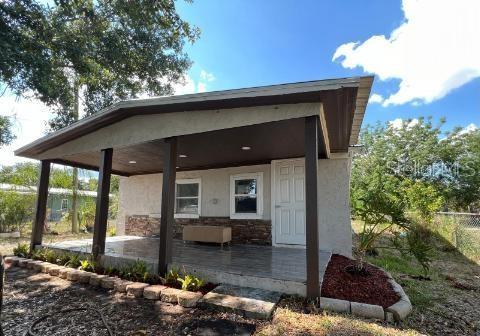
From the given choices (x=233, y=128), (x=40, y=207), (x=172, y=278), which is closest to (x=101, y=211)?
(x=172, y=278)

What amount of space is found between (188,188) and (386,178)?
1322cm

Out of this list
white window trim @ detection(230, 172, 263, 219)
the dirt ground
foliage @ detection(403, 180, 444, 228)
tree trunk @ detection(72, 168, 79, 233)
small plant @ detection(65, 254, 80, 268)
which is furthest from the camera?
tree trunk @ detection(72, 168, 79, 233)

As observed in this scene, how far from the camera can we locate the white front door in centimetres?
742

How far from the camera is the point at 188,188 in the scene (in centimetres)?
958

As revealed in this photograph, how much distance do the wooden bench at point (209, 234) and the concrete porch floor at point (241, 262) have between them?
0.22m

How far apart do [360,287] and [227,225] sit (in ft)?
16.0

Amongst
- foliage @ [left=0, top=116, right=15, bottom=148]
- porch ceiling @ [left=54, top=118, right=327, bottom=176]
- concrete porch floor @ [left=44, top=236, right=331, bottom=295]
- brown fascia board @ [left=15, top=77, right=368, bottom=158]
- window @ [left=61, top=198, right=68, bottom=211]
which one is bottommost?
concrete porch floor @ [left=44, top=236, right=331, bottom=295]

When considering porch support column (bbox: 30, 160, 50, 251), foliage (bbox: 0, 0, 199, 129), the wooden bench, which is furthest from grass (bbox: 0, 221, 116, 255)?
foliage (bbox: 0, 0, 199, 129)

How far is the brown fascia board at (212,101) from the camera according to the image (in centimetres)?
379

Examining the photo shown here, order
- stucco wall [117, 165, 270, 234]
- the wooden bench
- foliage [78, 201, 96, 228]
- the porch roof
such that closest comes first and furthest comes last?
the porch roof
the wooden bench
stucco wall [117, 165, 270, 234]
foliage [78, 201, 96, 228]

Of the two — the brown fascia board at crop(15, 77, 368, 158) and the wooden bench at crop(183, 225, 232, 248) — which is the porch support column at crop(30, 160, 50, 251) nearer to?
the brown fascia board at crop(15, 77, 368, 158)

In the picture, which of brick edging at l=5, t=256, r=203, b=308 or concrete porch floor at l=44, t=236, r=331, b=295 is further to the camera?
concrete porch floor at l=44, t=236, r=331, b=295

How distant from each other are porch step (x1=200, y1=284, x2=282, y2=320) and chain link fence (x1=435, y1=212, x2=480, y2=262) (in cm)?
726

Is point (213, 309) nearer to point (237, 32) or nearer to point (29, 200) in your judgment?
point (237, 32)
